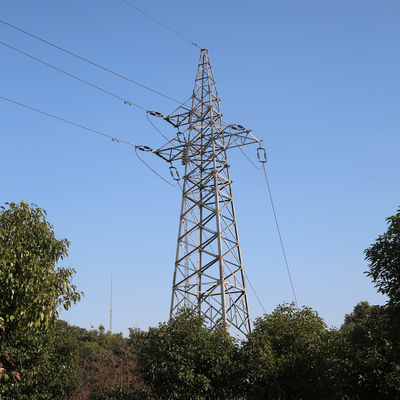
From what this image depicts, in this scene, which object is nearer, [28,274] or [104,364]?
[28,274]

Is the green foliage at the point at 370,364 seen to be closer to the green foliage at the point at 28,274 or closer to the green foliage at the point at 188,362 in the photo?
the green foliage at the point at 188,362

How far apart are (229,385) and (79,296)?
7354 millimetres

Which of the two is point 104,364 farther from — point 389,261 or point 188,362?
point 389,261

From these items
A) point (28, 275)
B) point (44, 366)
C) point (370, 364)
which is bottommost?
point (44, 366)

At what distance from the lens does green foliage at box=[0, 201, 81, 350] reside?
1255 cm

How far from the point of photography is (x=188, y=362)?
17.2 m

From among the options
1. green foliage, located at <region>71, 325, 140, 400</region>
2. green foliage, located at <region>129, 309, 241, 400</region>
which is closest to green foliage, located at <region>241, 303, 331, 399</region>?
green foliage, located at <region>129, 309, 241, 400</region>

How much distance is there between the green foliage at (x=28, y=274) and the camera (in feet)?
41.2

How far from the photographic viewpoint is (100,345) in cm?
5866

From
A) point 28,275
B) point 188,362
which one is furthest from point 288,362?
point 28,275

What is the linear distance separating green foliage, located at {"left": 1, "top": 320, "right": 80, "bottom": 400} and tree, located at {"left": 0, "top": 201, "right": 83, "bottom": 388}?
1129 millimetres

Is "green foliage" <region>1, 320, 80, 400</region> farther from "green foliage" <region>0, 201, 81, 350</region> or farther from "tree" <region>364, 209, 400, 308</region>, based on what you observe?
"tree" <region>364, 209, 400, 308</region>

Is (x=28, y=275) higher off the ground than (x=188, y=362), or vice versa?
(x=28, y=275)

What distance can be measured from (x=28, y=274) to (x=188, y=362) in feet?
24.8
